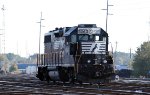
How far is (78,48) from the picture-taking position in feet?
89.5

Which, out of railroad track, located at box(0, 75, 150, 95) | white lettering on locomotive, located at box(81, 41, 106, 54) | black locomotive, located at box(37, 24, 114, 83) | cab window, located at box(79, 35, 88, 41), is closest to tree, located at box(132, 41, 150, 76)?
black locomotive, located at box(37, 24, 114, 83)

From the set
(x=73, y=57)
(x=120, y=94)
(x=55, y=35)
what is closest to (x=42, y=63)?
(x=55, y=35)

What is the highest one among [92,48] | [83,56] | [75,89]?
[92,48]

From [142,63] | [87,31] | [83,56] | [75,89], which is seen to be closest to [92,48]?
[83,56]

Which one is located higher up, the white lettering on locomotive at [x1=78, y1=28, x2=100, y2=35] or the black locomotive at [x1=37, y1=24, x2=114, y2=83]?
the white lettering on locomotive at [x1=78, y1=28, x2=100, y2=35]

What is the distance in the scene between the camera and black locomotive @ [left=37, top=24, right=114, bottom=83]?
86.8 ft

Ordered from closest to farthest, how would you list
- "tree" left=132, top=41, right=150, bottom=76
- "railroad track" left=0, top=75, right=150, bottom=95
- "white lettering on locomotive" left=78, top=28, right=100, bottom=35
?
"railroad track" left=0, top=75, right=150, bottom=95 < "white lettering on locomotive" left=78, top=28, right=100, bottom=35 < "tree" left=132, top=41, right=150, bottom=76

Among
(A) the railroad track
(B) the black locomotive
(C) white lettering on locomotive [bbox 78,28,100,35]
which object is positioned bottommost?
(A) the railroad track

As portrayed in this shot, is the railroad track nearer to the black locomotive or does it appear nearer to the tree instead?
the black locomotive

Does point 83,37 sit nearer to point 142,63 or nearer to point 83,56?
point 83,56

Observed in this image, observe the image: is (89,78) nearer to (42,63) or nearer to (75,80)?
(75,80)

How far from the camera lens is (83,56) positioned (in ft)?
88.8

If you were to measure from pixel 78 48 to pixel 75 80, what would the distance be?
191 centimetres

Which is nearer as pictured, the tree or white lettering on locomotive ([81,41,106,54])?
white lettering on locomotive ([81,41,106,54])
